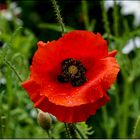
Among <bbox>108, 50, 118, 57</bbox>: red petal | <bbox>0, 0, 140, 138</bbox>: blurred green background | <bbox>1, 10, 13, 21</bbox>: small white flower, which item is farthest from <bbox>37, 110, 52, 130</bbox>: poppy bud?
<bbox>1, 10, 13, 21</bbox>: small white flower

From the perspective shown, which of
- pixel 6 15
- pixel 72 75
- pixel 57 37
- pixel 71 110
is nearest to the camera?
pixel 71 110

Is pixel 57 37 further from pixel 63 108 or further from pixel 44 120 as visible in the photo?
pixel 63 108

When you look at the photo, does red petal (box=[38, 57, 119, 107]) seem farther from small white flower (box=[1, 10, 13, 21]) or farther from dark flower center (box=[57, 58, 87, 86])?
A: small white flower (box=[1, 10, 13, 21])

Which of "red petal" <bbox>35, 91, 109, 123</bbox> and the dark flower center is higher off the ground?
the dark flower center

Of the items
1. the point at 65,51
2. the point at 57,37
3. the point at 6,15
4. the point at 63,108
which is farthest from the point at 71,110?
the point at 57,37

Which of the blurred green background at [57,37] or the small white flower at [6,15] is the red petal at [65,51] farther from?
the small white flower at [6,15]

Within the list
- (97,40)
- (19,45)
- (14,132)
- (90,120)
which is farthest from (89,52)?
(90,120)

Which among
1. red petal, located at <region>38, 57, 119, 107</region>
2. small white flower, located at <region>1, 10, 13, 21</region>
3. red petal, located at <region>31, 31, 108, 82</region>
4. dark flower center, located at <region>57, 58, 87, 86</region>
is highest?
small white flower, located at <region>1, 10, 13, 21</region>
